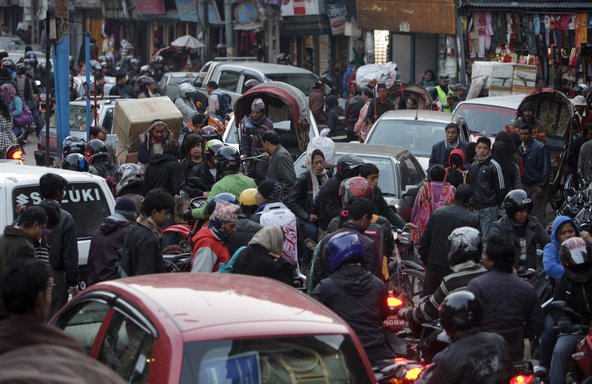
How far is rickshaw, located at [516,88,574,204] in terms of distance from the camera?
690 inches

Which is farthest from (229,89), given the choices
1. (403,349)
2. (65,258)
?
(403,349)

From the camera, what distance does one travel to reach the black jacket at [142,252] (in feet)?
27.0

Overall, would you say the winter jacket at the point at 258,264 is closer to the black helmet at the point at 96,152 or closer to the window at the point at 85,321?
the window at the point at 85,321

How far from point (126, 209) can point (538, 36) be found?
18.2 metres

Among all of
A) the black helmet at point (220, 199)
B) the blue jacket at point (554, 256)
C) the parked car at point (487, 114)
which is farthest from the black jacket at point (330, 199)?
the parked car at point (487, 114)

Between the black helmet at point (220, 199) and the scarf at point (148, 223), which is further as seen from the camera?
the black helmet at point (220, 199)

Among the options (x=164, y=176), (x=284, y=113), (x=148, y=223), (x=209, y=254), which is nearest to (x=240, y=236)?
(x=209, y=254)

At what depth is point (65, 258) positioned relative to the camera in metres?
9.08

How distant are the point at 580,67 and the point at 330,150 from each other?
41.9ft

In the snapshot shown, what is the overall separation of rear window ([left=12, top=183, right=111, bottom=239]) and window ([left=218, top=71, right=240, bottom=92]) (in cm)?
1541

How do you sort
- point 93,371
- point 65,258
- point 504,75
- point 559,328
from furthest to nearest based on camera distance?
point 504,75 < point 65,258 < point 559,328 < point 93,371

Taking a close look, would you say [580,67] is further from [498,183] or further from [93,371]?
[93,371]

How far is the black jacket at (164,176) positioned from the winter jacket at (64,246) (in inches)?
139

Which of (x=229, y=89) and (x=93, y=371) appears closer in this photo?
(x=93, y=371)
